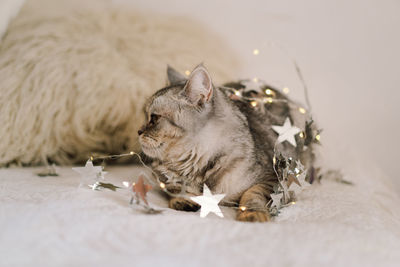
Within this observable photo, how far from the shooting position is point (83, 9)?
4.77 ft

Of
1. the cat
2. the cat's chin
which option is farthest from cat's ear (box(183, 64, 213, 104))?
the cat's chin

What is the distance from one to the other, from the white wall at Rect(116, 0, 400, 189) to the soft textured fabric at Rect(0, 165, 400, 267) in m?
1.05

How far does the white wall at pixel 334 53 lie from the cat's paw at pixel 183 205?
967 mm

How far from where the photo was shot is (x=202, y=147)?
858 millimetres

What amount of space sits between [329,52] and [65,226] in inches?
60.5

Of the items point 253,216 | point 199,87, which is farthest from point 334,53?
point 253,216

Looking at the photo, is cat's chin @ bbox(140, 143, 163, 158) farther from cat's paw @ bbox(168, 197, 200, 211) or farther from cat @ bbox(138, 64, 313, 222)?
cat's paw @ bbox(168, 197, 200, 211)

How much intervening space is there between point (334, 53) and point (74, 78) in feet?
4.03

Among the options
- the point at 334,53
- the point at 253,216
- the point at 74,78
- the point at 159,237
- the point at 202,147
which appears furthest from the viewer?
the point at 334,53

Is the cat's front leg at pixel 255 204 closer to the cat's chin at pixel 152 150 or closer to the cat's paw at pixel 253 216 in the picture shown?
the cat's paw at pixel 253 216

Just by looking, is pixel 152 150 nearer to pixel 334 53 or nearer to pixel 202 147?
pixel 202 147

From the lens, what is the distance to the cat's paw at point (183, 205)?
846mm

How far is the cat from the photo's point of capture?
2.78 ft

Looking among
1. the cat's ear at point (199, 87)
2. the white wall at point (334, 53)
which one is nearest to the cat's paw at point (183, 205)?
the cat's ear at point (199, 87)
